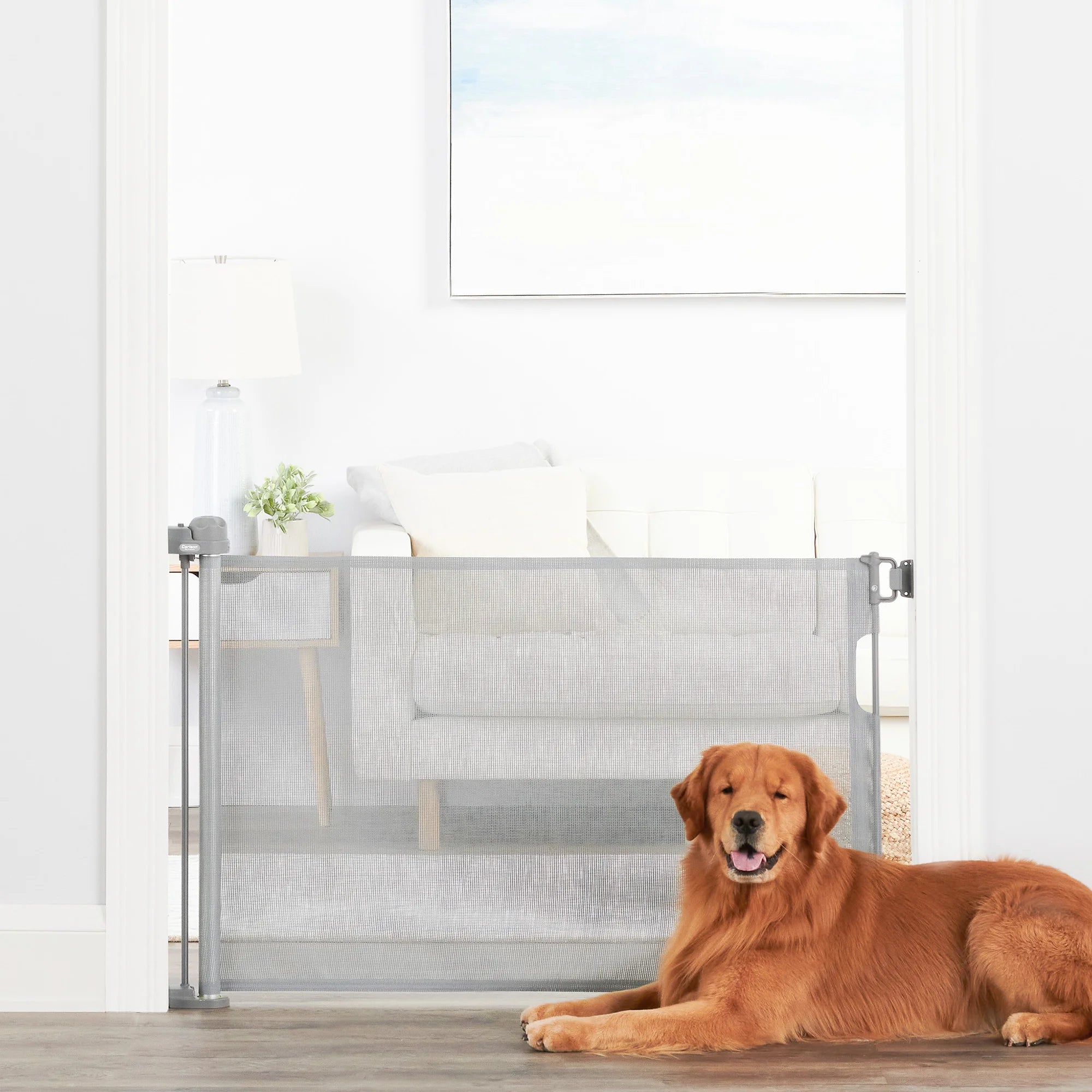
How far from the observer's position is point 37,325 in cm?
183

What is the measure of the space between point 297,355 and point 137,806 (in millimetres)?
1969

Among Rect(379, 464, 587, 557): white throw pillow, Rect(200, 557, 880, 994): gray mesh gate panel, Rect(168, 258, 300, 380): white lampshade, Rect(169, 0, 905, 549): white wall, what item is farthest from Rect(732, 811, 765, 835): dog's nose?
Rect(169, 0, 905, 549): white wall

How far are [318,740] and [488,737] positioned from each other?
25 centimetres

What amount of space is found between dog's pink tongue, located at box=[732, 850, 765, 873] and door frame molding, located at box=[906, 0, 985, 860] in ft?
1.14

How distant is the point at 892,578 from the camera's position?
187cm

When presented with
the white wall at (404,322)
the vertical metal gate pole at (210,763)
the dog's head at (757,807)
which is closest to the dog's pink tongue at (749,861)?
the dog's head at (757,807)

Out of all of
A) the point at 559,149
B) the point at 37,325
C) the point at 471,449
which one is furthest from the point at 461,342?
the point at 37,325

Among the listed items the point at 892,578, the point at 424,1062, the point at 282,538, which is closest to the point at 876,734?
the point at 892,578

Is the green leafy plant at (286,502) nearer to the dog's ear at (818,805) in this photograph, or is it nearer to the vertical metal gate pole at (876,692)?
the vertical metal gate pole at (876,692)

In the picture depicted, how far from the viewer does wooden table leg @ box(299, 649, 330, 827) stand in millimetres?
1847

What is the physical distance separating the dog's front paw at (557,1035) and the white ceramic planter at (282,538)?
5.84 feet

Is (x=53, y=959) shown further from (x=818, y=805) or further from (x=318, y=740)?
(x=818, y=805)

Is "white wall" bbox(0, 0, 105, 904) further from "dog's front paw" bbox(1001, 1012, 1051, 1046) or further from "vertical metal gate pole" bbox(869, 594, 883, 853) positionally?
"dog's front paw" bbox(1001, 1012, 1051, 1046)

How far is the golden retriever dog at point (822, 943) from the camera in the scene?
1.61 m
